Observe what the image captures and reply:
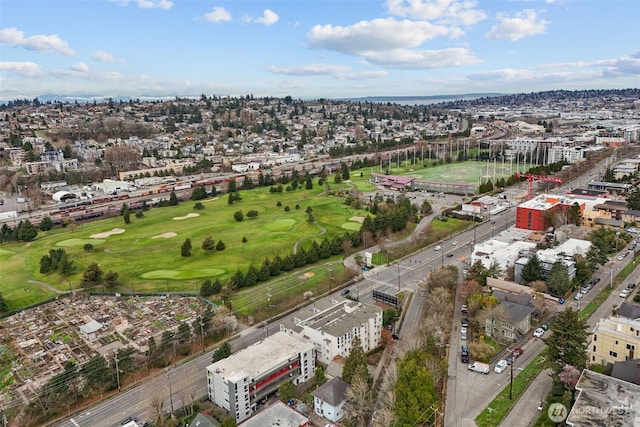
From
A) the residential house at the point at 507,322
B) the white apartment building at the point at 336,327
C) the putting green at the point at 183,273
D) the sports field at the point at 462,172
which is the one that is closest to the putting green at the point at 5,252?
the putting green at the point at 183,273

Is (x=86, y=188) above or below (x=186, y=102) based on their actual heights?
below

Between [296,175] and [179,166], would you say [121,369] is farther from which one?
[179,166]

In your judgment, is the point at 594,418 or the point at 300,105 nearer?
the point at 594,418

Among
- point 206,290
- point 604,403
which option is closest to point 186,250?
point 206,290

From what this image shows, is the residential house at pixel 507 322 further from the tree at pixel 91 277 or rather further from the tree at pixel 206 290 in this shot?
the tree at pixel 91 277

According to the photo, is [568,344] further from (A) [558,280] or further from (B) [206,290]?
(B) [206,290]

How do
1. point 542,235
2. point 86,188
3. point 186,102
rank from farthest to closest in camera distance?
point 186,102, point 86,188, point 542,235

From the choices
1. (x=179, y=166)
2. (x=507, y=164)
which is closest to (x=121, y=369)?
(x=179, y=166)
